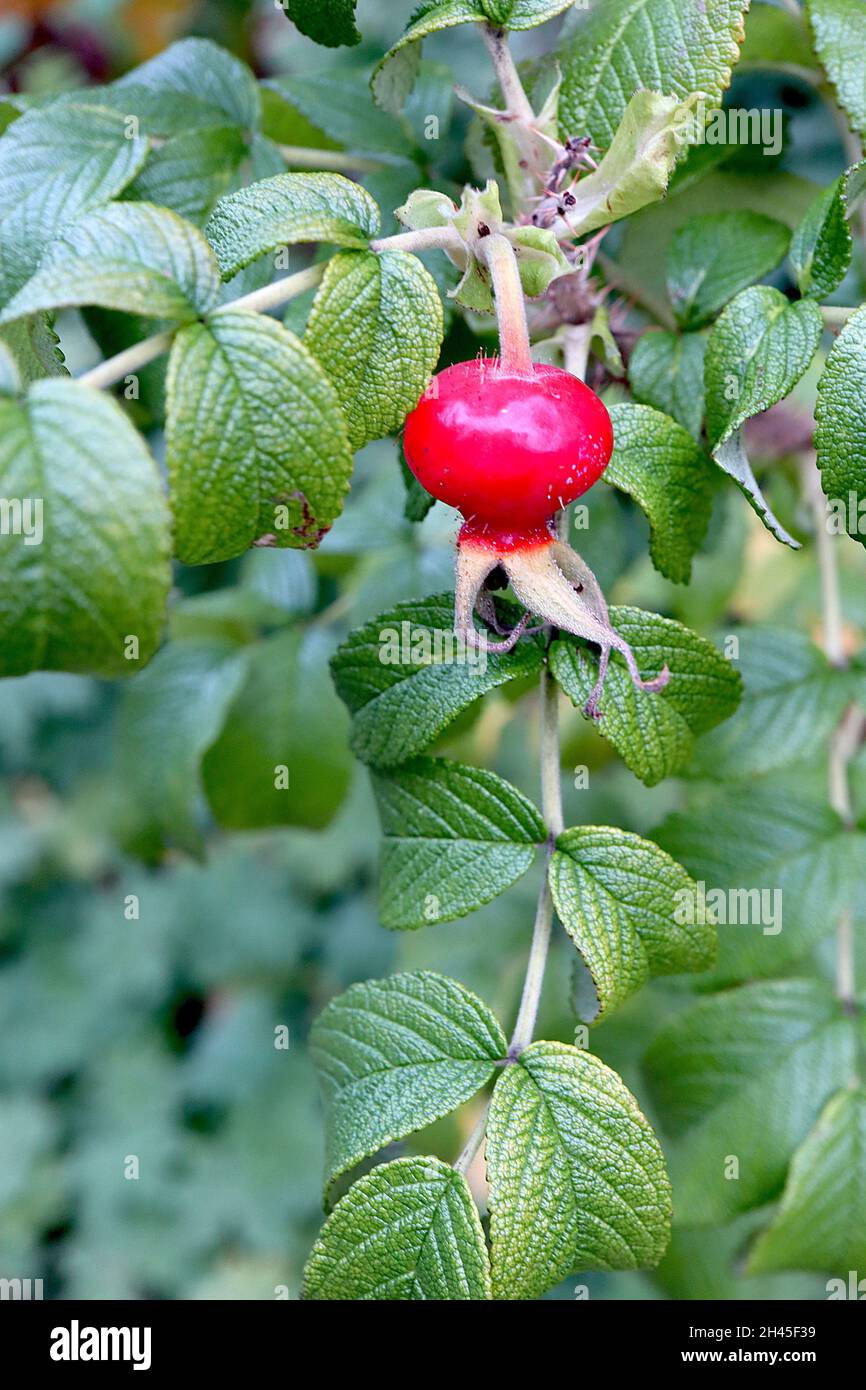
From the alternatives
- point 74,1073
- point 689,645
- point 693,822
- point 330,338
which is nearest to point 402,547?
point 693,822

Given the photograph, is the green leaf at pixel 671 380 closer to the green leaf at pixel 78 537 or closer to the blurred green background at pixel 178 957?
the green leaf at pixel 78 537

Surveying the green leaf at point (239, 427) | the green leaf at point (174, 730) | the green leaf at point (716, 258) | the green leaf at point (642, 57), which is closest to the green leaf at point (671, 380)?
the green leaf at point (716, 258)

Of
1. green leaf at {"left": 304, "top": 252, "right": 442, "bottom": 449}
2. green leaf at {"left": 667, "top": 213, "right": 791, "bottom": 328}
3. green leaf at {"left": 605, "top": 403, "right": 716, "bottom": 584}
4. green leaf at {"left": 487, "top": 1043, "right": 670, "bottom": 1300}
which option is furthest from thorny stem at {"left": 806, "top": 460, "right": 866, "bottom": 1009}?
green leaf at {"left": 304, "top": 252, "right": 442, "bottom": 449}

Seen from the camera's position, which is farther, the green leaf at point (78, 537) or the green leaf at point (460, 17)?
the green leaf at point (460, 17)

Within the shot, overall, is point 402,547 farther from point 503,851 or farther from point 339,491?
point 339,491

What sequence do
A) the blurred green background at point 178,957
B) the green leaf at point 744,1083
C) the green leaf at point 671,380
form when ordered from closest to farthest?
the green leaf at point 671,380, the green leaf at point 744,1083, the blurred green background at point 178,957

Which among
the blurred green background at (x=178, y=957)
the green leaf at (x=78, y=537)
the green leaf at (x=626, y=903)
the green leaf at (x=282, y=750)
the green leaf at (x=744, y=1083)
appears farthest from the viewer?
the blurred green background at (x=178, y=957)

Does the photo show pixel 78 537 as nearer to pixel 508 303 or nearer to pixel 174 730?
pixel 508 303
